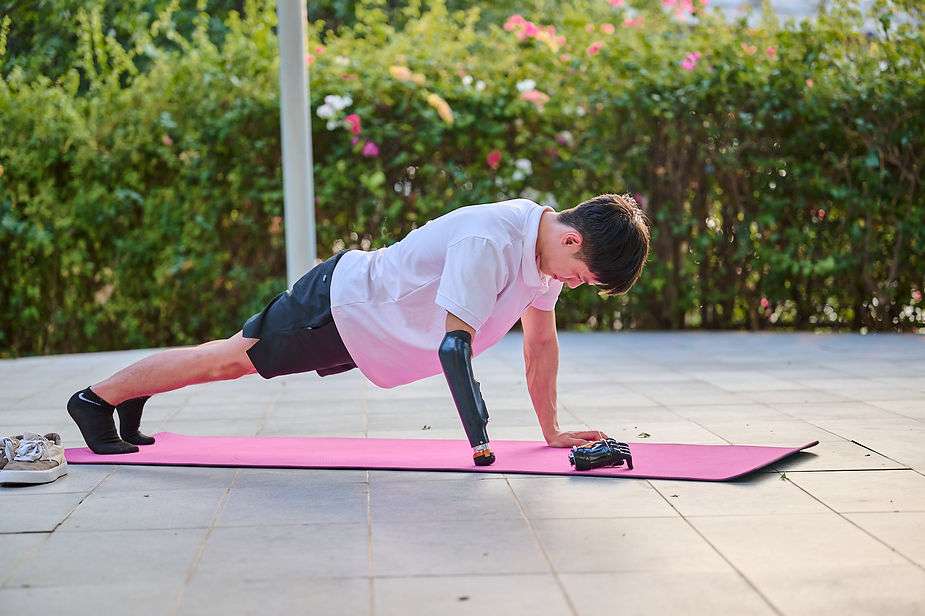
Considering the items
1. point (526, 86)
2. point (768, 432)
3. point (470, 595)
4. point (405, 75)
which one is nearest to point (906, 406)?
point (768, 432)

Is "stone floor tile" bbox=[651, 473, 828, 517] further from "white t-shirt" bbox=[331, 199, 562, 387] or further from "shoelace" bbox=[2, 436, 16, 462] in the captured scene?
"shoelace" bbox=[2, 436, 16, 462]

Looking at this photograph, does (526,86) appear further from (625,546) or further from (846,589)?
(846,589)

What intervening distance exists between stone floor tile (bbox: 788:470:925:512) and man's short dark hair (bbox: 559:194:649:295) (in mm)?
804

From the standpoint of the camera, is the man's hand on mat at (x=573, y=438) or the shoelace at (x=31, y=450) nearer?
the shoelace at (x=31, y=450)

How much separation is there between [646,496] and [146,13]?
682 centimetres

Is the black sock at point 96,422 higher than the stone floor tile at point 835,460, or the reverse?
the black sock at point 96,422

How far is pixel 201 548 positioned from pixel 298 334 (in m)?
1.02

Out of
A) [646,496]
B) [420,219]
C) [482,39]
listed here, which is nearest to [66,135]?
[420,219]

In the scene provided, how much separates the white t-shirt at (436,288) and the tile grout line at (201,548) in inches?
22.4

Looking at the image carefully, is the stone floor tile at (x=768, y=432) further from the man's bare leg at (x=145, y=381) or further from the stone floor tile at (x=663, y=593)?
the man's bare leg at (x=145, y=381)

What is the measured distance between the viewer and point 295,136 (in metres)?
6.38

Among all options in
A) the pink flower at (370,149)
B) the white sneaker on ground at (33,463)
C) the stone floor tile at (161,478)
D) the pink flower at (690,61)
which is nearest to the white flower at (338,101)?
the pink flower at (370,149)

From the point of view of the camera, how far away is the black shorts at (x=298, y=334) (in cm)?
372

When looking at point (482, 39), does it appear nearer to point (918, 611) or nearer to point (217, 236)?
point (217, 236)
